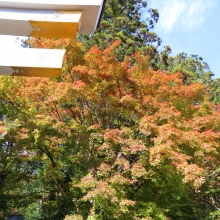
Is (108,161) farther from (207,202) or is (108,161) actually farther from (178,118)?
(207,202)

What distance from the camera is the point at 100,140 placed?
22.3ft

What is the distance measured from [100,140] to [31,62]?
17.1 ft

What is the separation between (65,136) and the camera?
21.3 feet

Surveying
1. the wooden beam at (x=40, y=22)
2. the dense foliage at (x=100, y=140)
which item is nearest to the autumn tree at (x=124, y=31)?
the dense foliage at (x=100, y=140)

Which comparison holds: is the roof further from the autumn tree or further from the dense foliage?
the autumn tree

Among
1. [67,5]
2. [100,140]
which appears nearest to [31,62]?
[67,5]

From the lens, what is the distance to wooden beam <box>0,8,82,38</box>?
164 centimetres

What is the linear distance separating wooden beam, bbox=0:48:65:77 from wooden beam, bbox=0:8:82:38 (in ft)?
0.46

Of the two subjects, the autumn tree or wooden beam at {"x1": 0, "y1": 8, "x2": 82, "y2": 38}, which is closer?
wooden beam at {"x1": 0, "y1": 8, "x2": 82, "y2": 38}

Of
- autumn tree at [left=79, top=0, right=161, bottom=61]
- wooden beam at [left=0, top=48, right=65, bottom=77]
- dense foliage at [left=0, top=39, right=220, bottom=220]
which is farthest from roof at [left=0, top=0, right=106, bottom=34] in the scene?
autumn tree at [left=79, top=0, right=161, bottom=61]

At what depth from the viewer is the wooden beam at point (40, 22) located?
164cm

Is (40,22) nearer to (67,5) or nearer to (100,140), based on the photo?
(67,5)

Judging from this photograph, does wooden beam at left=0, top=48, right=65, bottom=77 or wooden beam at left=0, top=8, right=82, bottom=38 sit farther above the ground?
wooden beam at left=0, top=8, right=82, bottom=38

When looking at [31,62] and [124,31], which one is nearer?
[31,62]
